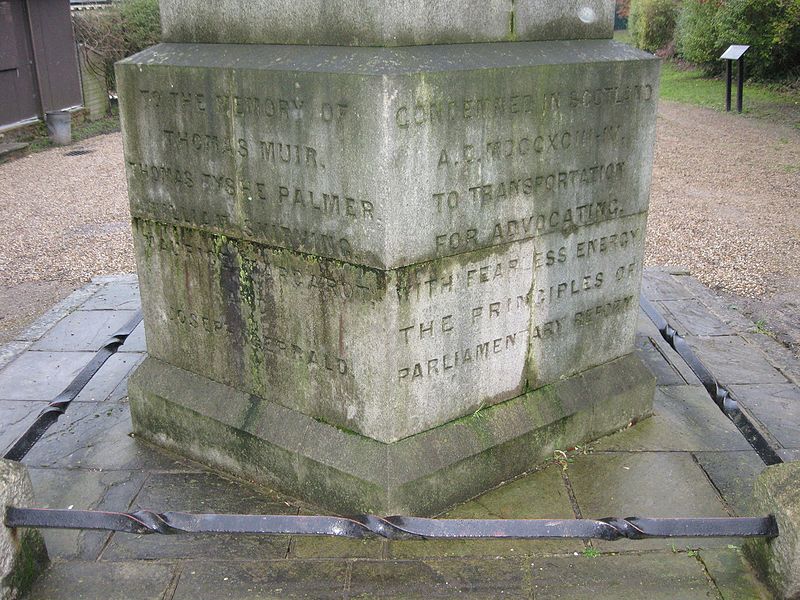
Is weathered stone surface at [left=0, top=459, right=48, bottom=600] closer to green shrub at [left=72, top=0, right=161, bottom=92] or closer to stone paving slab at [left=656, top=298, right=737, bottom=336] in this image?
stone paving slab at [left=656, top=298, right=737, bottom=336]

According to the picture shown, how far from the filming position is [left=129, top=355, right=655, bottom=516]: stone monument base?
332 cm

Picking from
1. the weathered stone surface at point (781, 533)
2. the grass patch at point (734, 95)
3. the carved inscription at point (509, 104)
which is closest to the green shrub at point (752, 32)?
the grass patch at point (734, 95)

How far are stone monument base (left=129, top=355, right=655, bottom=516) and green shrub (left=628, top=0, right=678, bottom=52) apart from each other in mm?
29054

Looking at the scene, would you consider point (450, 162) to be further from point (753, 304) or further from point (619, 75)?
point (753, 304)

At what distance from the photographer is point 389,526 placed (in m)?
2.75

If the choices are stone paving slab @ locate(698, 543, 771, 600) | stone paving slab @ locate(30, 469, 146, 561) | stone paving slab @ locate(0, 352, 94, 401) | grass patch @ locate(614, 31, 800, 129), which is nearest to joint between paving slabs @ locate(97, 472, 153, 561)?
stone paving slab @ locate(30, 469, 146, 561)

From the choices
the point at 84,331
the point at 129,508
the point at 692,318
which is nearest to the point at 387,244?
the point at 129,508

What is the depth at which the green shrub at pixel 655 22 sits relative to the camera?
30.5m

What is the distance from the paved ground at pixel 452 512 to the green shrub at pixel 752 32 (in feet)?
54.2

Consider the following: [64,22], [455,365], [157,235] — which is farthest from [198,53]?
[64,22]

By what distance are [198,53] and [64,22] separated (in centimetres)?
1539

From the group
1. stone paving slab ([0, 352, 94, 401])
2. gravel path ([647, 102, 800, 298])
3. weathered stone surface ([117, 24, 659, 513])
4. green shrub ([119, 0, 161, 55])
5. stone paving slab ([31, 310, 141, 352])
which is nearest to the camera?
weathered stone surface ([117, 24, 659, 513])

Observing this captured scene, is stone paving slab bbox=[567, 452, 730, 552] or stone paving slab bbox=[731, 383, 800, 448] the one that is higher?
stone paving slab bbox=[567, 452, 730, 552]

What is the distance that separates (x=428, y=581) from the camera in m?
3.01
